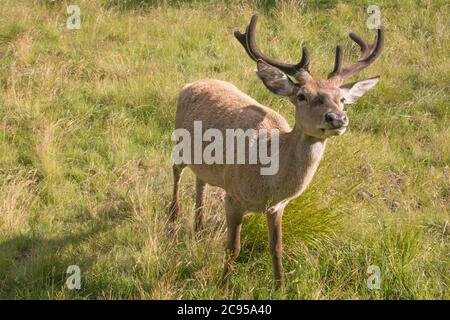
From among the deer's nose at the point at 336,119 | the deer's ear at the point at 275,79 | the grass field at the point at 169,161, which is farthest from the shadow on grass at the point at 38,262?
the deer's nose at the point at 336,119

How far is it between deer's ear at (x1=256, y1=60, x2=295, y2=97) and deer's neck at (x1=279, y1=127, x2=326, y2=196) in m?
0.31

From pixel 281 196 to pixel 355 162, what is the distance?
76.4 inches

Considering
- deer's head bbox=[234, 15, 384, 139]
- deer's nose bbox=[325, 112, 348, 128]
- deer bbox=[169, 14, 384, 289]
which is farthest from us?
deer bbox=[169, 14, 384, 289]

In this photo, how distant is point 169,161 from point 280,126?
189cm

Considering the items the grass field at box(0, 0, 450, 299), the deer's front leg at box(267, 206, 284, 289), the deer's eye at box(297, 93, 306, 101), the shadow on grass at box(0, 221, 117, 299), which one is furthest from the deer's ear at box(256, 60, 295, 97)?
the shadow on grass at box(0, 221, 117, 299)

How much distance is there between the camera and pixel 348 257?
4637 mm

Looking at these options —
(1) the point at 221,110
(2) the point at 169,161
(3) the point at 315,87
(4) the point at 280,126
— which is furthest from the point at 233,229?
(2) the point at 169,161

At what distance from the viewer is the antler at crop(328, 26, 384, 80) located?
4395 millimetres

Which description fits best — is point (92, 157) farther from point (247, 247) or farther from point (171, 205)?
point (247, 247)

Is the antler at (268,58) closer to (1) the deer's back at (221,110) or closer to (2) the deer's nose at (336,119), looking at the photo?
(1) the deer's back at (221,110)

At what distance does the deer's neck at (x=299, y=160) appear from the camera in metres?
4.22

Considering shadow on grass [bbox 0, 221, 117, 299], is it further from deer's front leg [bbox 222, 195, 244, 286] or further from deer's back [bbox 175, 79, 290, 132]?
deer's back [bbox 175, 79, 290, 132]
